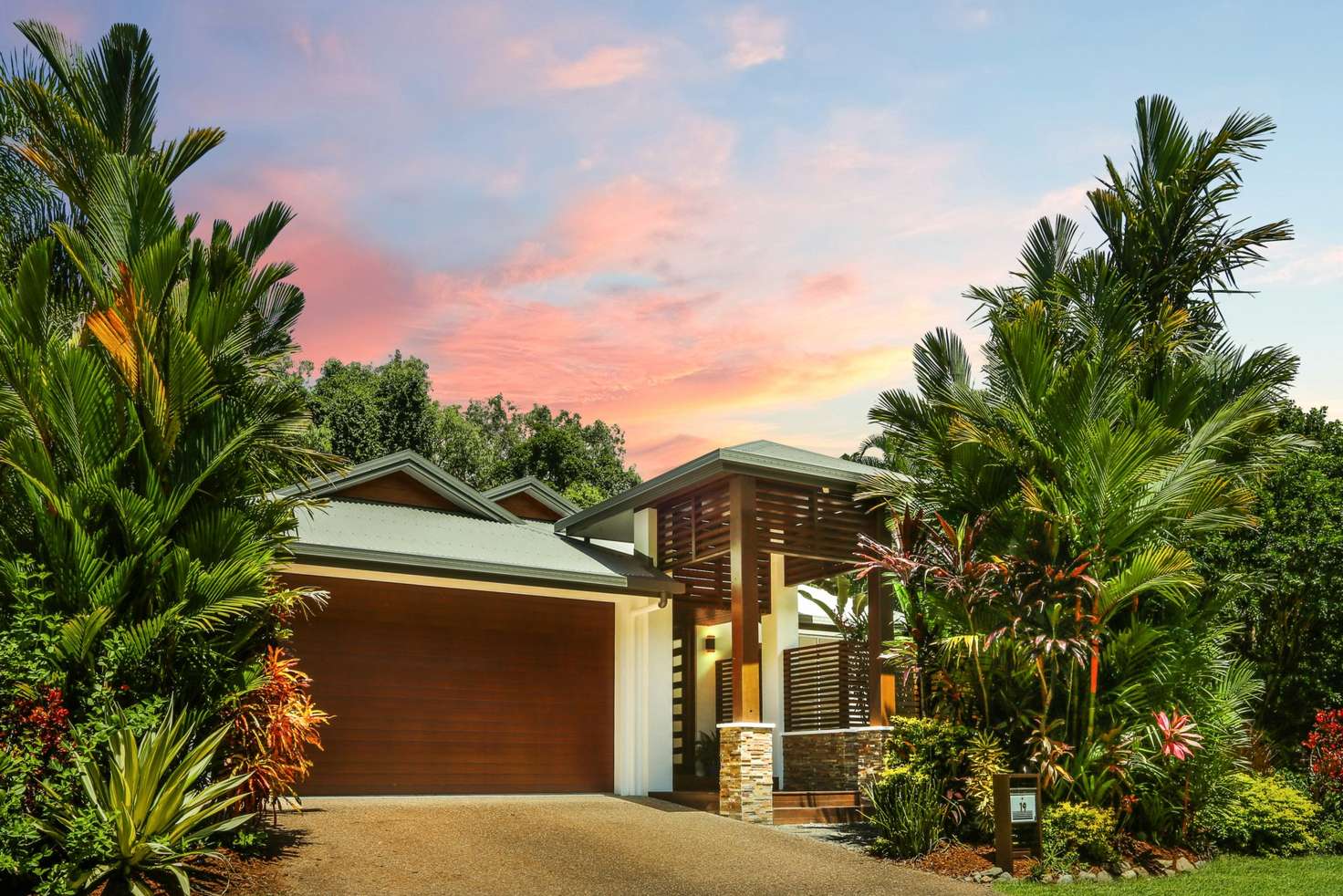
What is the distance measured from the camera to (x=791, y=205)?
16.1 m

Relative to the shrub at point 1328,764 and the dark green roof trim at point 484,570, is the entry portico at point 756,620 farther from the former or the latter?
the shrub at point 1328,764

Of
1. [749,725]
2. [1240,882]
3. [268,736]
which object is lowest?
[1240,882]

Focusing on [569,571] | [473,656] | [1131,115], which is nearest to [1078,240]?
[1131,115]

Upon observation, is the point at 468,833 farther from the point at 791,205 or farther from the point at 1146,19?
the point at 1146,19

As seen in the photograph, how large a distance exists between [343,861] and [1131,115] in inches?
541

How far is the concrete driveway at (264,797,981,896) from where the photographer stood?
31.1ft

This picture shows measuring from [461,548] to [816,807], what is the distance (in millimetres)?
5792

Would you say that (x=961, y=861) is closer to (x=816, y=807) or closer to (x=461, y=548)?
(x=816, y=807)

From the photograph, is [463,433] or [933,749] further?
[463,433]

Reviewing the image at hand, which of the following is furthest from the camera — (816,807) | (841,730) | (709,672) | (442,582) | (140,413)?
(709,672)

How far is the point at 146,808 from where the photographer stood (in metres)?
8.36

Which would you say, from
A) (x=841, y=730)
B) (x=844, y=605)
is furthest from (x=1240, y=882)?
(x=844, y=605)

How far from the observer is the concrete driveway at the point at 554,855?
9.47 meters

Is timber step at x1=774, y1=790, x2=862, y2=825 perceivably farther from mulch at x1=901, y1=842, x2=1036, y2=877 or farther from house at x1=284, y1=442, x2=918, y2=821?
mulch at x1=901, y1=842, x2=1036, y2=877
